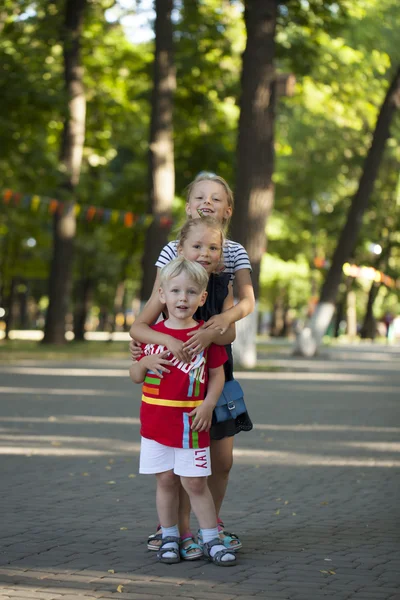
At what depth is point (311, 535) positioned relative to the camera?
676 centimetres

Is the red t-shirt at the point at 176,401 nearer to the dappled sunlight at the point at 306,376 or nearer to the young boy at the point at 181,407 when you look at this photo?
the young boy at the point at 181,407

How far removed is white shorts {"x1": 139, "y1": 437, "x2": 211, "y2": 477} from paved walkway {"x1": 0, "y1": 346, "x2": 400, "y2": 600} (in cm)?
45

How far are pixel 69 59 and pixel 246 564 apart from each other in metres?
29.4

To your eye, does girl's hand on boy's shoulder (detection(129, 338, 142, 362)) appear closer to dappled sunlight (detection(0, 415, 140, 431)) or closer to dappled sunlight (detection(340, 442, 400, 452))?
dappled sunlight (detection(340, 442, 400, 452))

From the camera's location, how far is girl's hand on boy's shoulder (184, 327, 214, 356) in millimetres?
5809

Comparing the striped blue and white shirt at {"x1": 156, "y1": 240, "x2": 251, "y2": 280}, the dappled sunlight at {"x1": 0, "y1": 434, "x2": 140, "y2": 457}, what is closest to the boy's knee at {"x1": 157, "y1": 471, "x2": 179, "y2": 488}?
the striped blue and white shirt at {"x1": 156, "y1": 240, "x2": 251, "y2": 280}

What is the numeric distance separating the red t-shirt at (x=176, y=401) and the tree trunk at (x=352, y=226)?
85.5 ft

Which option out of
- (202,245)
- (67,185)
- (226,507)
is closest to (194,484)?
(202,245)

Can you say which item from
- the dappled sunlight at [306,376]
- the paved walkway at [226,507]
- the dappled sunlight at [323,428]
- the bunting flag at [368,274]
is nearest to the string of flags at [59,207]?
the dappled sunlight at [306,376]

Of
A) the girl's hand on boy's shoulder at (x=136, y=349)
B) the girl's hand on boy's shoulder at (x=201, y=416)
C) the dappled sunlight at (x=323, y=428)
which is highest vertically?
the girl's hand on boy's shoulder at (x=136, y=349)

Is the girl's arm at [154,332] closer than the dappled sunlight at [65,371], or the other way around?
the girl's arm at [154,332]

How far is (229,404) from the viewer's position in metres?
6.07

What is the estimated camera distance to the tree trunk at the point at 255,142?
25109 millimetres

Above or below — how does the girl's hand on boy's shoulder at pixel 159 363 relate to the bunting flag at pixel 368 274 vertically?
below
